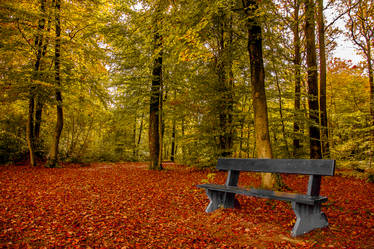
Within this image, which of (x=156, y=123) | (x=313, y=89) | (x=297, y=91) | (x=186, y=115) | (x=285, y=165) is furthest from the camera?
(x=156, y=123)

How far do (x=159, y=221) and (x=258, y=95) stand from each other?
3543mm

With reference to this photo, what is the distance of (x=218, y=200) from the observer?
4406mm

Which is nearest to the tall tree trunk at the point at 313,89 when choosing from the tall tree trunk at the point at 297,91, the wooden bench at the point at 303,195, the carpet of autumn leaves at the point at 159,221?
the tall tree trunk at the point at 297,91

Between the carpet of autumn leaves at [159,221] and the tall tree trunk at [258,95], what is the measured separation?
1.09m

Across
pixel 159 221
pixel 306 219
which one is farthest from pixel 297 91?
pixel 159 221

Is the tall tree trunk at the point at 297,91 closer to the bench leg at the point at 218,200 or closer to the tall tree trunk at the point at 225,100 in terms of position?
the tall tree trunk at the point at 225,100

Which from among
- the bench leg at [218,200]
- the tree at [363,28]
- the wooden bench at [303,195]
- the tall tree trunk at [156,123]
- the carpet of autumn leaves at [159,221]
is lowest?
the carpet of autumn leaves at [159,221]

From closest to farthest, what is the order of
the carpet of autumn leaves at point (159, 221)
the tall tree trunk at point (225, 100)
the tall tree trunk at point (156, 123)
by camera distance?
the carpet of autumn leaves at point (159, 221) → the tall tree trunk at point (225, 100) → the tall tree trunk at point (156, 123)

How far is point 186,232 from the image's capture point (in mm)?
3486

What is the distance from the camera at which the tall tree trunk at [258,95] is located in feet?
16.7

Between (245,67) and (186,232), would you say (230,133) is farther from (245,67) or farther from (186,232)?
(186,232)

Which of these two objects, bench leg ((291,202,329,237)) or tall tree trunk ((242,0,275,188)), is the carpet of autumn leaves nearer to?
bench leg ((291,202,329,237))

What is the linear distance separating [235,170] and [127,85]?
742cm

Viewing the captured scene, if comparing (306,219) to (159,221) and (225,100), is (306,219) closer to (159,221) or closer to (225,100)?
(159,221)
